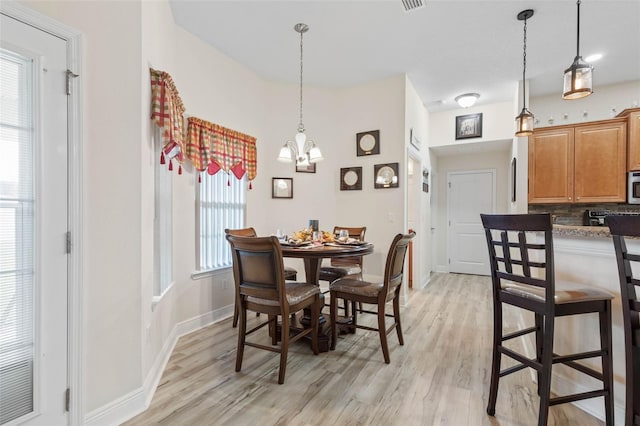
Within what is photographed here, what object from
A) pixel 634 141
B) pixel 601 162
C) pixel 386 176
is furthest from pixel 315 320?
pixel 634 141

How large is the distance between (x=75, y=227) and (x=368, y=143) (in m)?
3.46

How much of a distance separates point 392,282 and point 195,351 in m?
1.81

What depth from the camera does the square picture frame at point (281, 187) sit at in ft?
13.6

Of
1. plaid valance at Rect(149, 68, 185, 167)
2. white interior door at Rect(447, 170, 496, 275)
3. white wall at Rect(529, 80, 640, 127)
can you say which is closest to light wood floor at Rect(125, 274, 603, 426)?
plaid valance at Rect(149, 68, 185, 167)

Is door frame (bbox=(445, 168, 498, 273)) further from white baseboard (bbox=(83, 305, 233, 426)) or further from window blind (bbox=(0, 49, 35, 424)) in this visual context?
window blind (bbox=(0, 49, 35, 424))

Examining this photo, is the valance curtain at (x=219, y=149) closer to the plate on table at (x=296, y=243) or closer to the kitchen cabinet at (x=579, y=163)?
the plate on table at (x=296, y=243)

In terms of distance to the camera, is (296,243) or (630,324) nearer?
(630,324)

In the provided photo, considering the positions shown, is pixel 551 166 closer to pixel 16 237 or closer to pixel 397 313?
pixel 397 313

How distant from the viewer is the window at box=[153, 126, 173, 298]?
232cm

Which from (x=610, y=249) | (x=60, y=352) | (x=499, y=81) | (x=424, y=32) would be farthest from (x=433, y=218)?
(x=60, y=352)

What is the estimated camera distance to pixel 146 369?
1923 millimetres

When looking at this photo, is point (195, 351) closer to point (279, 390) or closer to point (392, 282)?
A: point (279, 390)

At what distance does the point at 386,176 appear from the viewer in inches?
161

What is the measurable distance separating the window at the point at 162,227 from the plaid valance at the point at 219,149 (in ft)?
1.32
